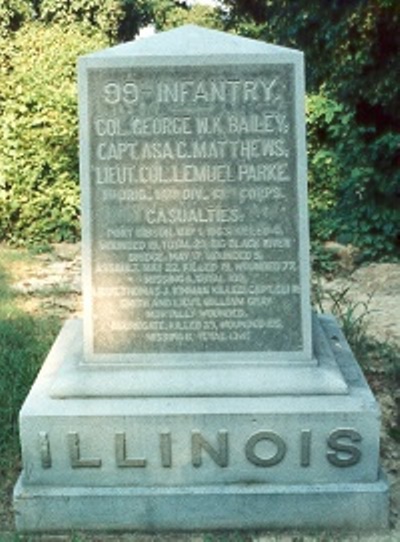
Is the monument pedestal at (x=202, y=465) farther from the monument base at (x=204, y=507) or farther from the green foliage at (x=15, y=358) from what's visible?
the green foliage at (x=15, y=358)

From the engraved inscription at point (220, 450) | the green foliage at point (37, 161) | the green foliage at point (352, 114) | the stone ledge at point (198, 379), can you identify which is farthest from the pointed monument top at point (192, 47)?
the green foliage at point (37, 161)

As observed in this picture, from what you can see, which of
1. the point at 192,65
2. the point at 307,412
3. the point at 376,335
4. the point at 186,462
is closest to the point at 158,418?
the point at 186,462

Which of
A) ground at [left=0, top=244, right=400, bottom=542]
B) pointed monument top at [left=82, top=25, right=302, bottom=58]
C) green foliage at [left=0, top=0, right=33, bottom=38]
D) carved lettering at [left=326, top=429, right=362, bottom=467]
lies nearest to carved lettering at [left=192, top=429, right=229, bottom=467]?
ground at [left=0, top=244, right=400, bottom=542]

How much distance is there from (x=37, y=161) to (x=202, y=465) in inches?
246

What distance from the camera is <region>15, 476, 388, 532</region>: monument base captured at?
3.35m

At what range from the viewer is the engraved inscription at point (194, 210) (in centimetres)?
344

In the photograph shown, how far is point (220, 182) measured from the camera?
3500 mm

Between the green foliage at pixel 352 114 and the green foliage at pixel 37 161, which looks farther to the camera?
the green foliage at pixel 37 161

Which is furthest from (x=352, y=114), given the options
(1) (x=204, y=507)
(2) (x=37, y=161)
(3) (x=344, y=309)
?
(1) (x=204, y=507)

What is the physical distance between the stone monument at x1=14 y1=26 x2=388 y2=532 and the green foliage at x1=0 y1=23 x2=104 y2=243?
5688 mm

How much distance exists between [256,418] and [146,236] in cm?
85

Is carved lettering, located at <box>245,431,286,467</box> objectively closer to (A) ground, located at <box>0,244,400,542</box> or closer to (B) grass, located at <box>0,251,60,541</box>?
(A) ground, located at <box>0,244,400,542</box>

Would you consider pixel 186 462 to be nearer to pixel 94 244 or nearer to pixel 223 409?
pixel 223 409

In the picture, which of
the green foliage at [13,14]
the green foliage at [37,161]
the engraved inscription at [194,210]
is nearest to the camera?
the engraved inscription at [194,210]
